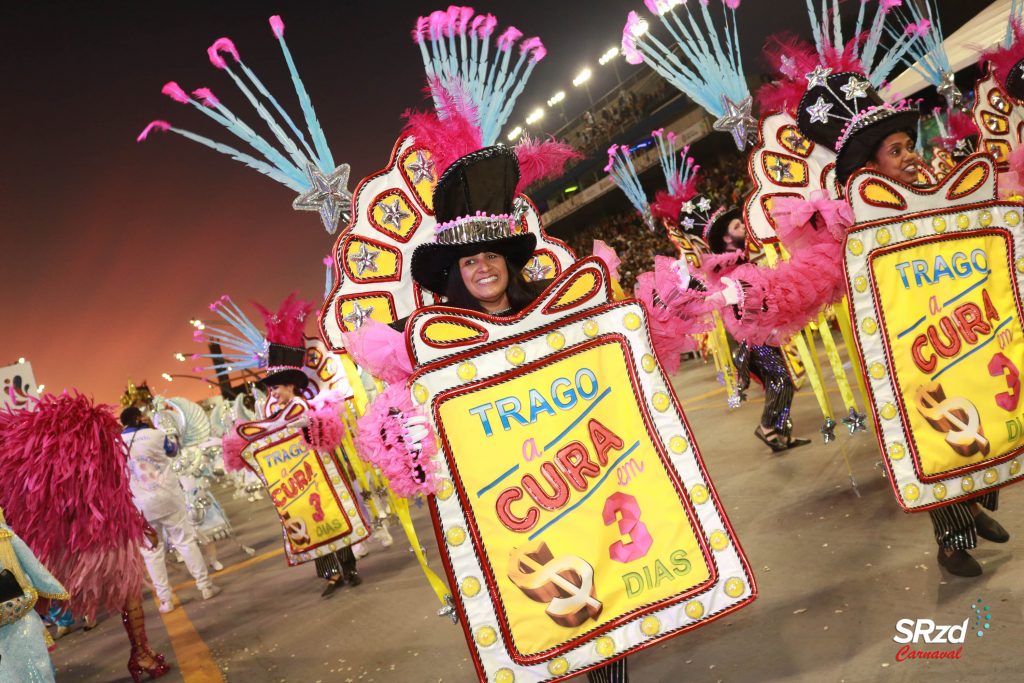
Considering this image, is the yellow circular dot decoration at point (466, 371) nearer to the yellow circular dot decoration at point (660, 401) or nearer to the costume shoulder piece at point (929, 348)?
the yellow circular dot decoration at point (660, 401)

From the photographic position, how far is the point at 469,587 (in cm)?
236

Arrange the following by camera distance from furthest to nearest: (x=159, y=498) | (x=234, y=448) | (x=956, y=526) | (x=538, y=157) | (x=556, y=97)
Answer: (x=556, y=97)
(x=159, y=498)
(x=234, y=448)
(x=538, y=157)
(x=956, y=526)

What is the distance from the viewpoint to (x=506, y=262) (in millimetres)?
2932

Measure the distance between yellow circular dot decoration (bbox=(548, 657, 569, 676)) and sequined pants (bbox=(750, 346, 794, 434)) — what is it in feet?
13.7

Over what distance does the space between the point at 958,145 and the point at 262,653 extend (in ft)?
24.5

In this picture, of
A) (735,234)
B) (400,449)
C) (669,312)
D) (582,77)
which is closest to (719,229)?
(735,234)

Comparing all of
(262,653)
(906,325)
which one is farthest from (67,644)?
(906,325)

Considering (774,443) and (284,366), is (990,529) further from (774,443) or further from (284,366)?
(284,366)

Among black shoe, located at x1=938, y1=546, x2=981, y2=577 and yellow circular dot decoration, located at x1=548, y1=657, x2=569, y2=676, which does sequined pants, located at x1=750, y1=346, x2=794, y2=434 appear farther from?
yellow circular dot decoration, located at x1=548, y1=657, x2=569, y2=676

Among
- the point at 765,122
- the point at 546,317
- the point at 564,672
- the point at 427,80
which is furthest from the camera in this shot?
the point at 765,122

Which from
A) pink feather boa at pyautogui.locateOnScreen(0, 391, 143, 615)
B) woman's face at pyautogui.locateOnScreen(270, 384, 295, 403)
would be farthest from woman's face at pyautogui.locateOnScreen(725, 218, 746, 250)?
pink feather boa at pyautogui.locateOnScreen(0, 391, 143, 615)

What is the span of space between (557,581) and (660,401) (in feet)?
2.16

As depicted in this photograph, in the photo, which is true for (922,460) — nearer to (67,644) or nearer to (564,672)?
(564,672)

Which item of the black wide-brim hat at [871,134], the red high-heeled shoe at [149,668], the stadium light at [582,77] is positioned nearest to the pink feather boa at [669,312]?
the black wide-brim hat at [871,134]
